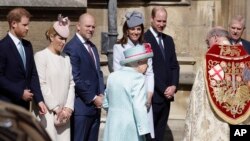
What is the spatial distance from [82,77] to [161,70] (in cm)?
97

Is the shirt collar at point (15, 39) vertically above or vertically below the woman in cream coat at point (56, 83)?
above

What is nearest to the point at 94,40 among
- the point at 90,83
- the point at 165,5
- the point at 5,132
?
the point at 165,5

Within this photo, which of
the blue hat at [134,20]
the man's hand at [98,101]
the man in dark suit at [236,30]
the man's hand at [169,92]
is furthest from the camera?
the man in dark suit at [236,30]

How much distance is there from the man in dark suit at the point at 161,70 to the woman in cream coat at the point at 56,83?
46.2 inches

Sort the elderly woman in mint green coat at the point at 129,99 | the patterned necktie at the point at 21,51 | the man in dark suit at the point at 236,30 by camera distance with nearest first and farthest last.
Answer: the elderly woman in mint green coat at the point at 129,99 < the patterned necktie at the point at 21,51 < the man in dark suit at the point at 236,30

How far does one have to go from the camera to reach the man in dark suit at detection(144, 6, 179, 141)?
7.46m

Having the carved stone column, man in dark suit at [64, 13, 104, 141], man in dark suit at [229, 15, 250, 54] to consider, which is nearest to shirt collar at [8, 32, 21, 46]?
man in dark suit at [64, 13, 104, 141]

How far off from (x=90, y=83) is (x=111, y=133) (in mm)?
1198

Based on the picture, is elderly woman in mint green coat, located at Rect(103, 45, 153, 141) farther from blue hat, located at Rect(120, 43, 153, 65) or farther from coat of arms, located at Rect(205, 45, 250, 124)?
coat of arms, located at Rect(205, 45, 250, 124)

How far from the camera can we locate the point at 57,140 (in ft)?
21.6

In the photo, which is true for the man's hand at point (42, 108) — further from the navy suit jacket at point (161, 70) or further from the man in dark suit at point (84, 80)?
the navy suit jacket at point (161, 70)

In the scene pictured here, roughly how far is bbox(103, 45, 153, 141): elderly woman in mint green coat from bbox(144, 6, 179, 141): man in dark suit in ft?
5.54

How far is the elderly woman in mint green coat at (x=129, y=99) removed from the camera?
563 cm

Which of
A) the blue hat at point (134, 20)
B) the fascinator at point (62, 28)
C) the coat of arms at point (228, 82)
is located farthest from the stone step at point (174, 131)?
the fascinator at point (62, 28)
